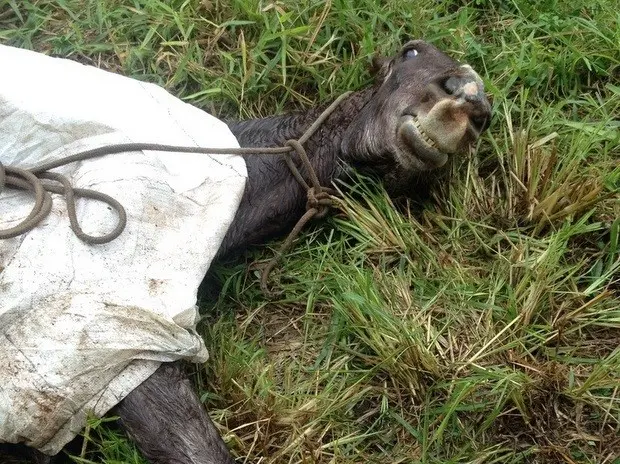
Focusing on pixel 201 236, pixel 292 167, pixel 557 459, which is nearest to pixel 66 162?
pixel 201 236

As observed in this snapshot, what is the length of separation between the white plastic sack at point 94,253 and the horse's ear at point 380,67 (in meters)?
0.76

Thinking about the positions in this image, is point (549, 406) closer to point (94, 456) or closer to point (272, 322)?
point (272, 322)

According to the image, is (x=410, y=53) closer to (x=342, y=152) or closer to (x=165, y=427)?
(x=342, y=152)

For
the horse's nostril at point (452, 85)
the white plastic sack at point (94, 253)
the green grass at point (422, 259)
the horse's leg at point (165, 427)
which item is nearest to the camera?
the white plastic sack at point (94, 253)

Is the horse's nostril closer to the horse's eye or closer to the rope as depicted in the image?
the horse's eye

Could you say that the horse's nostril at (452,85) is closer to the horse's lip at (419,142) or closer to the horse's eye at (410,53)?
the horse's lip at (419,142)

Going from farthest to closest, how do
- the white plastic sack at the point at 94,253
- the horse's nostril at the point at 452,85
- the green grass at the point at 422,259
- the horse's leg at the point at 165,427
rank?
the horse's nostril at the point at 452,85 → the green grass at the point at 422,259 → the horse's leg at the point at 165,427 → the white plastic sack at the point at 94,253

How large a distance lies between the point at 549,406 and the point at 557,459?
0.56ft

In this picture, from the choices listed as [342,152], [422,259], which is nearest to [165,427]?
[422,259]

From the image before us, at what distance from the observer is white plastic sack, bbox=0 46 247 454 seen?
8.44 feet

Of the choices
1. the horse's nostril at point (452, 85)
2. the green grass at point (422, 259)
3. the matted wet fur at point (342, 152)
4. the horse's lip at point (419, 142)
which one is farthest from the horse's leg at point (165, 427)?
the horse's nostril at point (452, 85)

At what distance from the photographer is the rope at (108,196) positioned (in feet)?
8.71

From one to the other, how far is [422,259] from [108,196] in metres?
1.20

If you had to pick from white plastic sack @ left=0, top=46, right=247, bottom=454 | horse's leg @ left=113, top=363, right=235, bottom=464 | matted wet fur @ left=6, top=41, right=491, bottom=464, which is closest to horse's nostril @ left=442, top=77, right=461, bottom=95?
matted wet fur @ left=6, top=41, right=491, bottom=464
